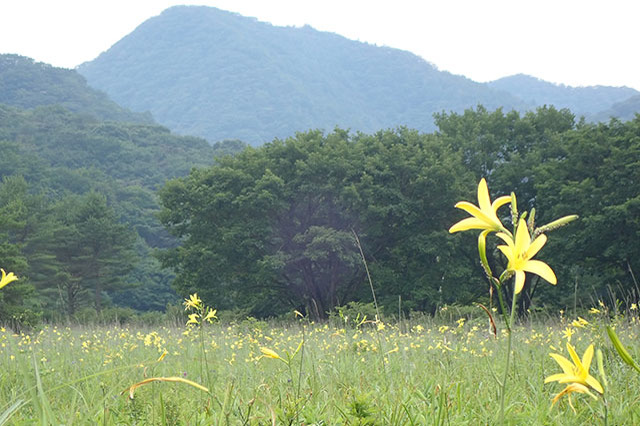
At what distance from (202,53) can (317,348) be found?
203367mm

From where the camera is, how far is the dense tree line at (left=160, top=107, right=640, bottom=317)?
70.6 feet

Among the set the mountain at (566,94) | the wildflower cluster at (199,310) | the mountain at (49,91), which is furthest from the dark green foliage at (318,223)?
the mountain at (566,94)

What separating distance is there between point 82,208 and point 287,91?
132 meters

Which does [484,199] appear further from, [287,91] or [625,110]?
[287,91]

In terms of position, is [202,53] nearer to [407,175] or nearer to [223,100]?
[223,100]

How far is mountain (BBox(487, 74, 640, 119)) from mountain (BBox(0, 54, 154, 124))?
9026 centimetres

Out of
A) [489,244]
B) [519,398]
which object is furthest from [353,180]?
[519,398]

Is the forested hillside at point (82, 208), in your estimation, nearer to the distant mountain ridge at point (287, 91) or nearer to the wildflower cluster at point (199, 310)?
the wildflower cluster at point (199, 310)

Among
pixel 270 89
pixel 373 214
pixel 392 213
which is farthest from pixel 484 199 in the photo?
pixel 270 89

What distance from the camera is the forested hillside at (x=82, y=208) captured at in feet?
113

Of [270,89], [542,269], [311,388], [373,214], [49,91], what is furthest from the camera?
[270,89]

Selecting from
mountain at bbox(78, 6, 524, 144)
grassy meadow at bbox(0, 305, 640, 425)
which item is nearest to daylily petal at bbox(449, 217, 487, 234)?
grassy meadow at bbox(0, 305, 640, 425)

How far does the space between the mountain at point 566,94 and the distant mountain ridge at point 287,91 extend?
0.37 meters

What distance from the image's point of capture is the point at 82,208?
38844 mm
